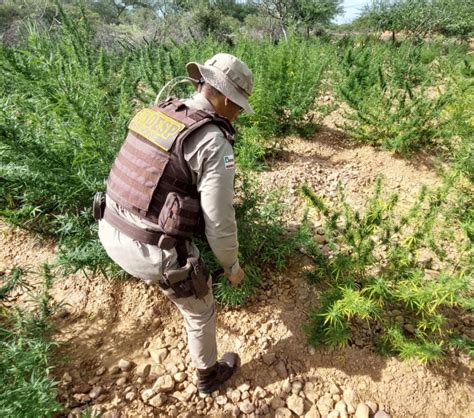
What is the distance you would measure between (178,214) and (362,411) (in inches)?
65.5

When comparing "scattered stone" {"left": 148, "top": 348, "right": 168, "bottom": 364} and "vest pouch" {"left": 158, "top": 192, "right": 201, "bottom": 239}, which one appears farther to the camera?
"scattered stone" {"left": 148, "top": 348, "right": 168, "bottom": 364}

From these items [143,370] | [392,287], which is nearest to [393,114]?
[392,287]

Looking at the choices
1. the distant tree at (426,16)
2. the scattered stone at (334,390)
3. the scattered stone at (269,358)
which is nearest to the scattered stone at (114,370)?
the scattered stone at (269,358)

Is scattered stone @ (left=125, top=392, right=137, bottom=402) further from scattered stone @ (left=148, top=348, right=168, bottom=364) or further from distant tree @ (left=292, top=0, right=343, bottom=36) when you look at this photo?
distant tree @ (left=292, top=0, right=343, bottom=36)

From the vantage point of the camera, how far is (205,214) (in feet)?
4.84

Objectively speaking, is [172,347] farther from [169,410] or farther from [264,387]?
[264,387]

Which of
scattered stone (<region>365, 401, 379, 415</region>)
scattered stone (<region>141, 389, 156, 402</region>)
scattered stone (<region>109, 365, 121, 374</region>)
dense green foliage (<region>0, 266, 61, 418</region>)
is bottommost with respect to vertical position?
scattered stone (<region>109, 365, 121, 374</region>)

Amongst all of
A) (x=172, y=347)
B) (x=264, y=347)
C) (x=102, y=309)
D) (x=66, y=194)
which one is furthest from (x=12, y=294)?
(x=264, y=347)

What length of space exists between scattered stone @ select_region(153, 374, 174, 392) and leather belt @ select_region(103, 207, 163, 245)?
1.01 metres

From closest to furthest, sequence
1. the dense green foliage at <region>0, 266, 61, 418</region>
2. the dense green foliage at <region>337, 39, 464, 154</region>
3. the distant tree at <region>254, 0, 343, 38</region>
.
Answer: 1. the dense green foliage at <region>0, 266, 61, 418</region>
2. the dense green foliage at <region>337, 39, 464, 154</region>
3. the distant tree at <region>254, 0, 343, 38</region>

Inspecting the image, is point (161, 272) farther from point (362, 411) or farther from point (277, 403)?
point (362, 411)

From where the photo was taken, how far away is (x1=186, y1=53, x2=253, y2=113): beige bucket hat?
1536mm

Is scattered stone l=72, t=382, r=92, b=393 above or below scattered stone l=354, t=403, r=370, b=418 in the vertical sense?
below

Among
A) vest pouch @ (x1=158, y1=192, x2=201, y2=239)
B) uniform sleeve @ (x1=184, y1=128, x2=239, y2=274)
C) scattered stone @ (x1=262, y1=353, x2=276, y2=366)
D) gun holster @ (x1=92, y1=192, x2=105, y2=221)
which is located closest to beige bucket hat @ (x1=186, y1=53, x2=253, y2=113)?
uniform sleeve @ (x1=184, y1=128, x2=239, y2=274)
